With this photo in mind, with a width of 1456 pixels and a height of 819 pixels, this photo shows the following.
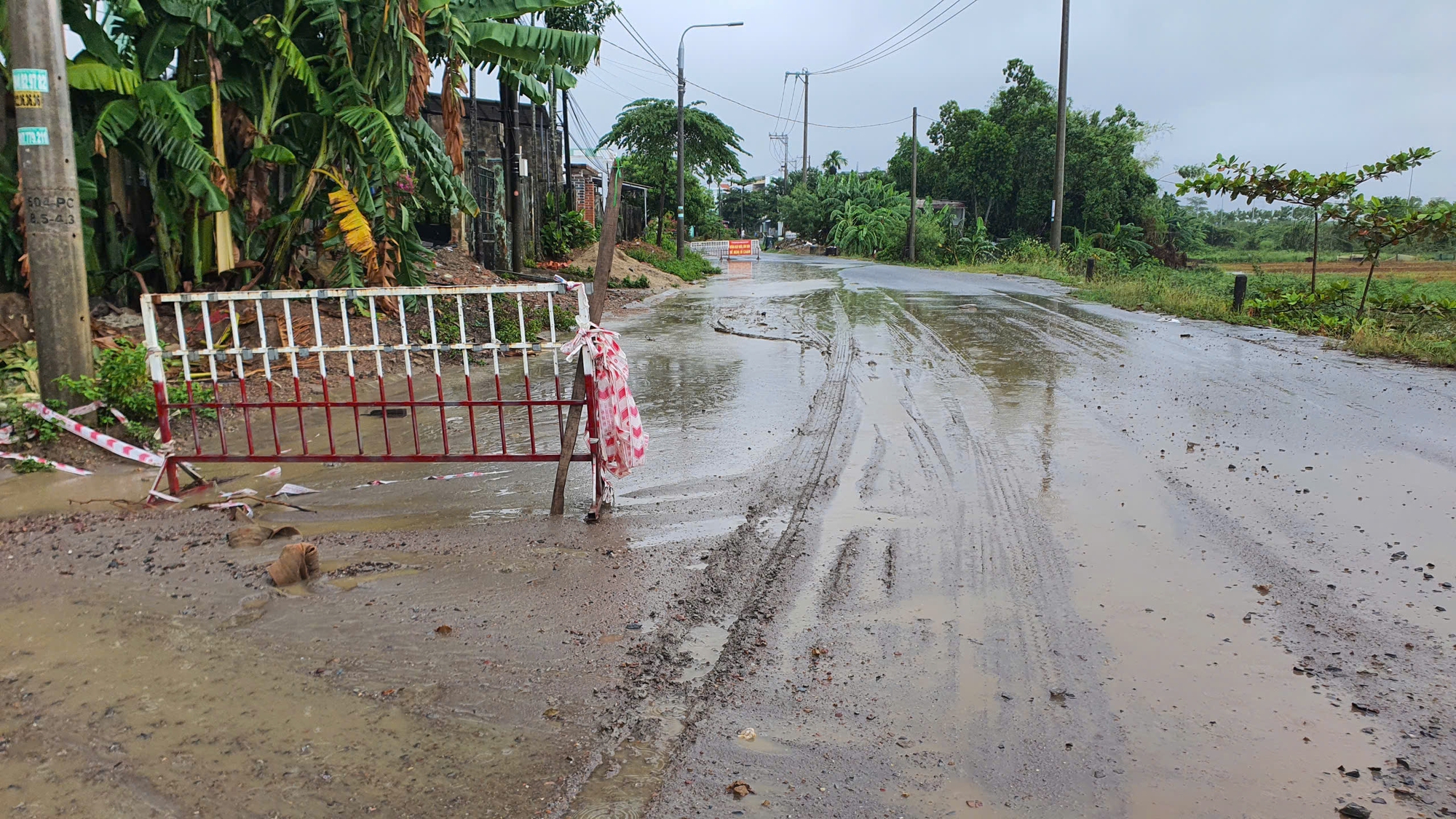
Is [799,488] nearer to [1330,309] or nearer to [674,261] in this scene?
[1330,309]

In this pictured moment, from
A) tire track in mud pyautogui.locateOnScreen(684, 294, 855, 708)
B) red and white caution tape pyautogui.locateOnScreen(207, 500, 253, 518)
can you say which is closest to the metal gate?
tire track in mud pyautogui.locateOnScreen(684, 294, 855, 708)

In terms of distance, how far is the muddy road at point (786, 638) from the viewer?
9.30ft

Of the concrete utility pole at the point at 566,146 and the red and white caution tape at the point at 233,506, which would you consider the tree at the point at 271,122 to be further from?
the concrete utility pole at the point at 566,146

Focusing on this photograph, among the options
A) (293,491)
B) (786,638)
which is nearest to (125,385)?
(293,491)

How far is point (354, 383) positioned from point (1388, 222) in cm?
1464

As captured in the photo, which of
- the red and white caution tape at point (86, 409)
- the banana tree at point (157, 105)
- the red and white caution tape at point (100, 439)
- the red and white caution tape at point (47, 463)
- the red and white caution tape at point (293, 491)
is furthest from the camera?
the banana tree at point (157, 105)

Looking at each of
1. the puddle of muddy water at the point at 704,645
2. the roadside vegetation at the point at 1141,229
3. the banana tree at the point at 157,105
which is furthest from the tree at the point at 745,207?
the puddle of muddy water at the point at 704,645

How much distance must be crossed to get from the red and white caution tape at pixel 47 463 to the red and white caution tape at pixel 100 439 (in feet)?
0.76

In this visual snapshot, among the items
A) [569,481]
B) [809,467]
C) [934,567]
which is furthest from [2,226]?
[934,567]

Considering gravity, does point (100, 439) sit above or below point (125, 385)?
below

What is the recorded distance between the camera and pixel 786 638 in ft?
12.5

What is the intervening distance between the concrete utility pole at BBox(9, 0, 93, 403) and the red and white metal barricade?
55 centimetres

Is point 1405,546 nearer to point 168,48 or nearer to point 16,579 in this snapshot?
point 16,579

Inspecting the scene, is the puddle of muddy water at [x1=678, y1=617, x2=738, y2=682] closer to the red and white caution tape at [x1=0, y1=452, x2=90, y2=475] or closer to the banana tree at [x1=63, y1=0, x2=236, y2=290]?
the red and white caution tape at [x1=0, y1=452, x2=90, y2=475]
